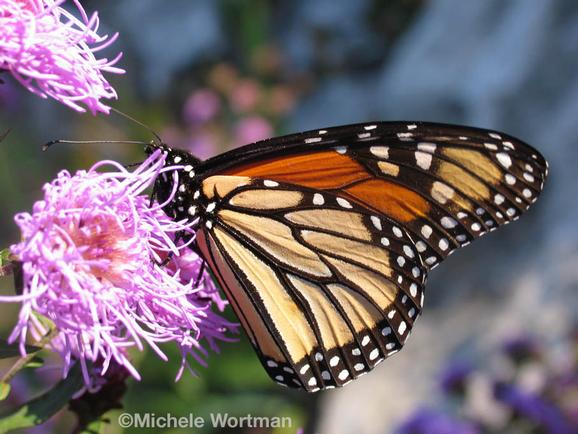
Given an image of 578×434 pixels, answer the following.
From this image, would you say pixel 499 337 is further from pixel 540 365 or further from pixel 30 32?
pixel 30 32

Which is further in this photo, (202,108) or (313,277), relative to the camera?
(202,108)

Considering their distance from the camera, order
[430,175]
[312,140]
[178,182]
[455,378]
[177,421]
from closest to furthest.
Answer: [178,182] < [312,140] < [430,175] < [177,421] < [455,378]

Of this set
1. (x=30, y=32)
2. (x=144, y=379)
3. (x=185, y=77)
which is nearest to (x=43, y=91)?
(x=30, y=32)

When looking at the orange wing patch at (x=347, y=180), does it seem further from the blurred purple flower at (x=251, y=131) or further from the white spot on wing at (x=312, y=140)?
the blurred purple flower at (x=251, y=131)

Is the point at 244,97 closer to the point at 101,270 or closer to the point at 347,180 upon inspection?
the point at 347,180

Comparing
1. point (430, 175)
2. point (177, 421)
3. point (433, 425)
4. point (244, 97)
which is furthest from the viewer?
point (244, 97)

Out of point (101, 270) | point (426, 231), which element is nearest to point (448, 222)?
point (426, 231)

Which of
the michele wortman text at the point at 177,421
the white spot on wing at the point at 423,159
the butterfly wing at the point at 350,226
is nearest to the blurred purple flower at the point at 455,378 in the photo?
the michele wortman text at the point at 177,421
